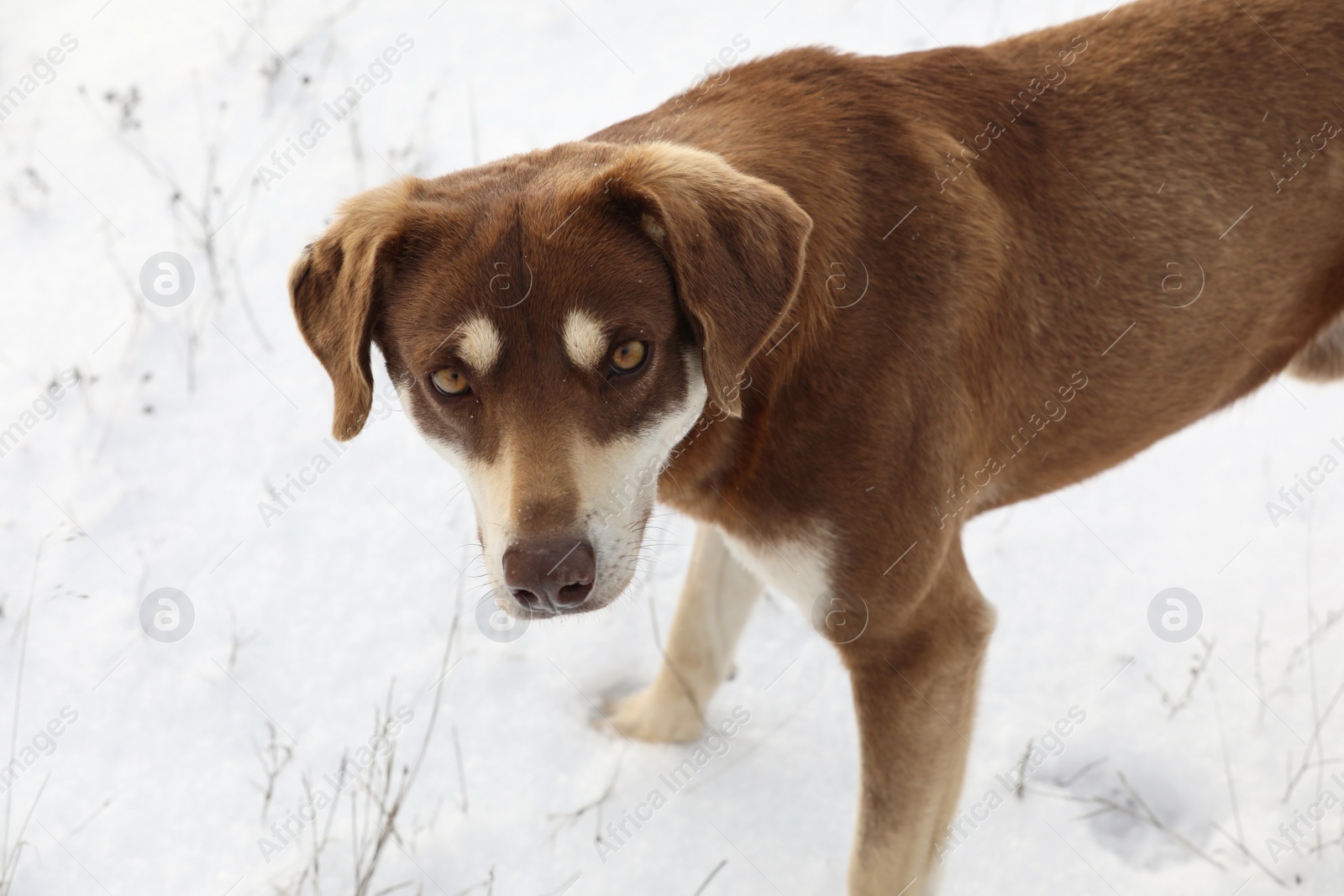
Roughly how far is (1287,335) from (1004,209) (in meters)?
1.13

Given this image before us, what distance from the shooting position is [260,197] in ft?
18.9

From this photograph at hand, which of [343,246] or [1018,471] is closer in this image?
[343,246]

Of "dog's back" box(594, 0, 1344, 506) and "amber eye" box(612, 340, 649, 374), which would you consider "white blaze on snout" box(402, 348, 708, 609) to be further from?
"dog's back" box(594, 0, 1344, 506)

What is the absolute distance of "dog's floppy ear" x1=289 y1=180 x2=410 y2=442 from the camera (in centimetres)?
261

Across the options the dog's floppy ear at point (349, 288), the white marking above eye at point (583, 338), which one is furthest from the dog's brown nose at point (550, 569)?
the dog's floppy ear at point (349, 288)

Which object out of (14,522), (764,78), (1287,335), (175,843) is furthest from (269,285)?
(1287,335)

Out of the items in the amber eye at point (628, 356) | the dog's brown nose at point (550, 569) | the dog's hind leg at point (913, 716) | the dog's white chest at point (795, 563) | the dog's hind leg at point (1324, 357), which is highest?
the amber eye at point (628, 356)

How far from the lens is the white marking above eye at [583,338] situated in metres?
2.46

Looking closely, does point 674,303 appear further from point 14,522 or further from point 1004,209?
point 14,522

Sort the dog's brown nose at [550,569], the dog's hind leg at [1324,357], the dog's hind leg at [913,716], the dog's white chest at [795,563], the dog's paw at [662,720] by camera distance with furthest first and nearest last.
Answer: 1. the dog's paw at [662,720]
2. the dog's hind leg at [1324,357]
3. the dog's hind leg at [913,716]
4. the dog's white chest at [795,563]
5. the dog's brown nose at [550,569]

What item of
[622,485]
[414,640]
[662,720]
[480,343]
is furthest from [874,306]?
[414,640]

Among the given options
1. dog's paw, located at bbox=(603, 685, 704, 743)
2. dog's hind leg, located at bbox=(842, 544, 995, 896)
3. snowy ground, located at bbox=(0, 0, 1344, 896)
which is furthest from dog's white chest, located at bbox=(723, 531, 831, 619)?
dog's paw, located at bbox=(603, 685, 704, 743)

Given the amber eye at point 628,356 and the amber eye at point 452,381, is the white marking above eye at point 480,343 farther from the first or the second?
the amber eye at point 628,356

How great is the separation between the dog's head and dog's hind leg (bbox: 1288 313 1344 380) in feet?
6.57
